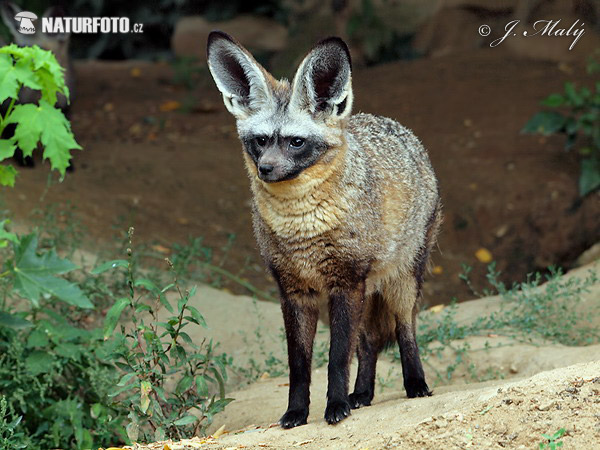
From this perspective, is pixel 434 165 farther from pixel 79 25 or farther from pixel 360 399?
pixel 79 25

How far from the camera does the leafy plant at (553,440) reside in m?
3.39

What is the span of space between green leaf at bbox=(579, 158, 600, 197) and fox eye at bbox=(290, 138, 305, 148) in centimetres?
567

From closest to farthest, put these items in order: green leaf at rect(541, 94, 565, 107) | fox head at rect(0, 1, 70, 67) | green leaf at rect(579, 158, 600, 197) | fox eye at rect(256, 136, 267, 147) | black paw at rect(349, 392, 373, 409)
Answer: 1. fox eye at rect(256, 136, 267, 147)
2. black paw at rect(349, 392, 373, 409)
3. green leaf at rect(579, 158, 600, 197)
4. green leaf at rect(541, 94, 565, 107)
5. fox head at rect(0, 1, 70, 67)

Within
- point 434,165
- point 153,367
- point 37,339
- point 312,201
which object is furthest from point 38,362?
point 434,165

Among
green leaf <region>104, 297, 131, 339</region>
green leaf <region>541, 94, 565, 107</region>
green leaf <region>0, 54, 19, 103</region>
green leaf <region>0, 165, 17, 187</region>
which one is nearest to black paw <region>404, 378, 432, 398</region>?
green leaf <region>104, 297, 131, 339</region>

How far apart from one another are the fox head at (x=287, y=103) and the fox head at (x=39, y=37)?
6725mm

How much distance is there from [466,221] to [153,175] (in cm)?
369

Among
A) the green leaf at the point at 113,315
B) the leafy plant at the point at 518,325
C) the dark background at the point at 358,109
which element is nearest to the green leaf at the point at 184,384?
the green leaf at the point at 113,315

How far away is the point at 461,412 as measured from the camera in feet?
12.5

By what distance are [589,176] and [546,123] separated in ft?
2.78

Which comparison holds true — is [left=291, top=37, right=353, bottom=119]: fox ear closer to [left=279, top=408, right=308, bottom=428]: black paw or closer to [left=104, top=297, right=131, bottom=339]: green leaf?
[left=104, top=297, right=131, bottom=339]: green leaf

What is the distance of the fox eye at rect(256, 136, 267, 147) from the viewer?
14.9 ft

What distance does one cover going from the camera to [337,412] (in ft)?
14.9

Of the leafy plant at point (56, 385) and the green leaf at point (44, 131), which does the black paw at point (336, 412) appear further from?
the green leaf at point (44, 131)
